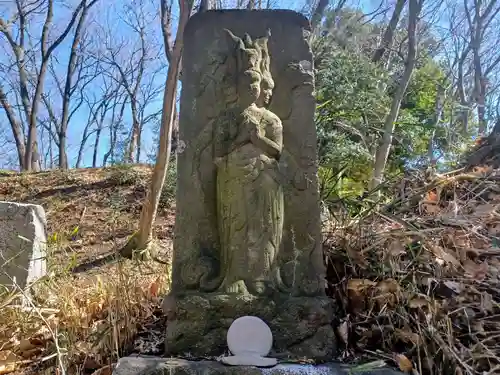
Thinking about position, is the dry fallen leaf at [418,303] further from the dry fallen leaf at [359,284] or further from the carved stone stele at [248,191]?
the carved stone stele at [248,191]

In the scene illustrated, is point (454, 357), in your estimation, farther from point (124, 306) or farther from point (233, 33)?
point (233, 33)

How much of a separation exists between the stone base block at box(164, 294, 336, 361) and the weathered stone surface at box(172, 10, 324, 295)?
0.09m

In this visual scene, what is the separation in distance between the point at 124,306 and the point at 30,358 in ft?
2.28

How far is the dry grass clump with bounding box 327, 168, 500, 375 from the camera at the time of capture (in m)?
2.12

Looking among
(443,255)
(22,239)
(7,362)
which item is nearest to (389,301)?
(443,255)

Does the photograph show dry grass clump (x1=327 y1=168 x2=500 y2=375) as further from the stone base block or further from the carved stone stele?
the carved stone stele

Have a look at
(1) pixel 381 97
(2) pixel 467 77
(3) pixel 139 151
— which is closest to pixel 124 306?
(1) pixel 381 97

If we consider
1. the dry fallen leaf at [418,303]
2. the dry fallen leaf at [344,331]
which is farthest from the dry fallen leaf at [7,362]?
the dry fallen leaf at [418,303]

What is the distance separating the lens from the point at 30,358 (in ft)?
9.05

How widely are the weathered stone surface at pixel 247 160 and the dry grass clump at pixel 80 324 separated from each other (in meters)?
0.43

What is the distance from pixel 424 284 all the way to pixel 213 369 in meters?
1.24

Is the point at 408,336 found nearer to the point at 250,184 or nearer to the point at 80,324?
the point at 250,184

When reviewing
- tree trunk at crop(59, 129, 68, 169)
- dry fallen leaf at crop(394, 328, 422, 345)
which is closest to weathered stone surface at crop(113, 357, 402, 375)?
dry fallen leaf at crop(394, 328, 422, 345)

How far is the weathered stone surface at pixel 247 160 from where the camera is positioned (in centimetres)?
242
